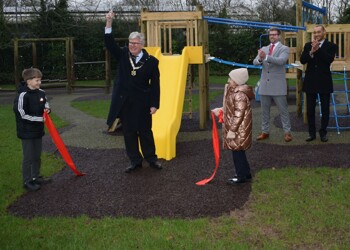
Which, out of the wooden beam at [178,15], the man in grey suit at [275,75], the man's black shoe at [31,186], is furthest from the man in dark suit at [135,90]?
the wooden beam at [178,15]

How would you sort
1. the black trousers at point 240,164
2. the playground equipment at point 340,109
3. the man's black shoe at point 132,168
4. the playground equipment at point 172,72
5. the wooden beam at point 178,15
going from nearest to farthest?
the black trousers at point 240,164 < the man's black shoe at point 132,168 < the playground equipment at point 172,72 < the playground equipment at point 340,109 < the wooden beam at point 178,15

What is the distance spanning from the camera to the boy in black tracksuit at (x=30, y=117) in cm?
609

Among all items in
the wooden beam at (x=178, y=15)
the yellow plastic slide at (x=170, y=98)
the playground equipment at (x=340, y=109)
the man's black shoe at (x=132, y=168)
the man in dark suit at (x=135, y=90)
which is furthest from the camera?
the wooden beam at (x=178, y=15)

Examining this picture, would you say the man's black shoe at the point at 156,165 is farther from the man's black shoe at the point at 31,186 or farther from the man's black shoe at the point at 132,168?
the man's black shoe at the point at 31,186

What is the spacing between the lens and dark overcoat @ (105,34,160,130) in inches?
264

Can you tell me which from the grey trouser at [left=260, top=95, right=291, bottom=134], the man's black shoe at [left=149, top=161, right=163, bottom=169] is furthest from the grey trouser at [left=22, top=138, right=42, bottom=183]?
the grey trouser at [left=260, top=95, right=291, bottom=134]

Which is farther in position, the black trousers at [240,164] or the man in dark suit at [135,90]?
the man in dark suit at [135,90]

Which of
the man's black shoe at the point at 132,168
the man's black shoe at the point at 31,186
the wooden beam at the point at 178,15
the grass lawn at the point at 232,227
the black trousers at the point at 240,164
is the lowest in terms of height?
the grass lawn at the point at 232,227

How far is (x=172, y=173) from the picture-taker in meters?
6.78

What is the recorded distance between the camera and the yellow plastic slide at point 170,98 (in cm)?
776

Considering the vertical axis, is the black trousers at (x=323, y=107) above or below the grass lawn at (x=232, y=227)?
above

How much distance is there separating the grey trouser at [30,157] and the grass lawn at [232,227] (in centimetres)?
36

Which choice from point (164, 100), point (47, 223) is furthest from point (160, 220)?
point (164, 100)

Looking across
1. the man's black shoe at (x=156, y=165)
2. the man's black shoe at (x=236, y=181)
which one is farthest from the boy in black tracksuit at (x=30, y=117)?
the man's black shoe at (x=236, y=181)
